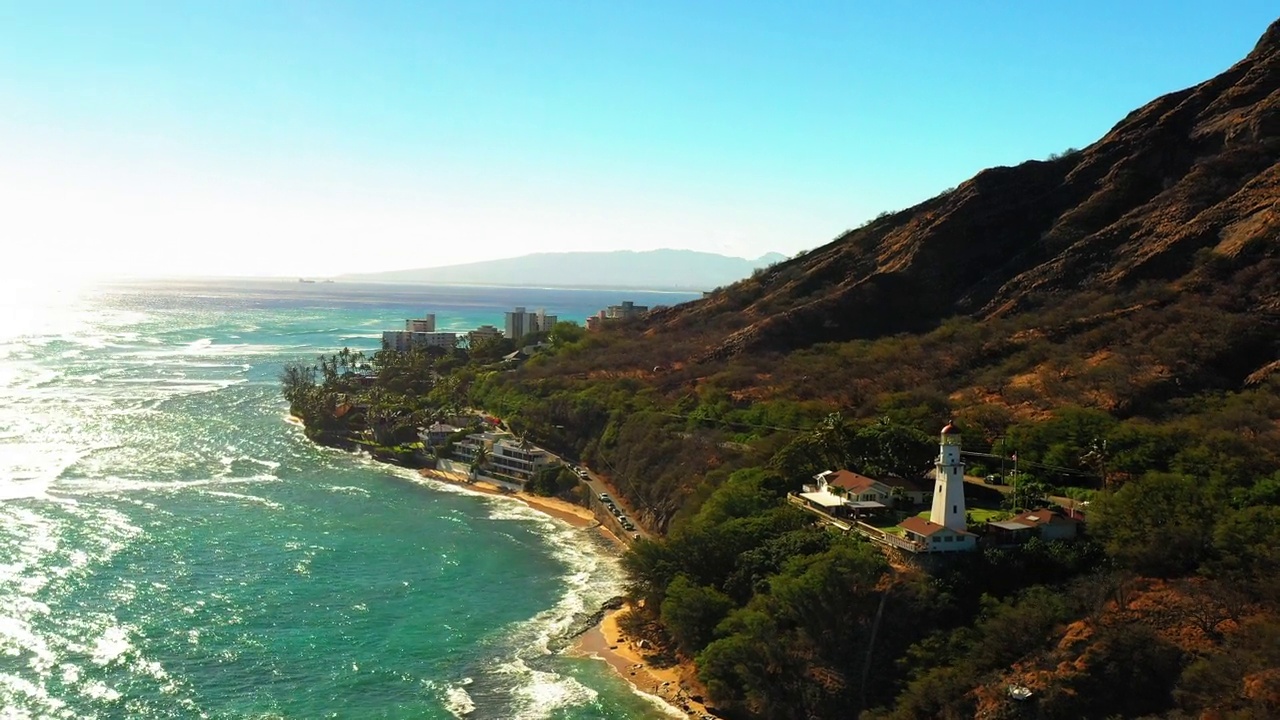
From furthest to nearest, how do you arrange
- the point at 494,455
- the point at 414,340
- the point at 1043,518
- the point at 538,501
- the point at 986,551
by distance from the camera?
the point at 414,340
the point at 494,455
the point at 538,501
the point at 1043,518
the point at 986,551

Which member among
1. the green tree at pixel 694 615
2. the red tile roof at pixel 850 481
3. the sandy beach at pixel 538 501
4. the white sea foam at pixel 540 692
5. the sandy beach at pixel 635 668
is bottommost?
the sandy beach at pixel 538 501

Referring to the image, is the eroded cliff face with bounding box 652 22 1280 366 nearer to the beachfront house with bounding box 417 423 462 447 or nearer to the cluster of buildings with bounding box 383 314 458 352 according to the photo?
the beachfront house with bounding box 417 423 462 447

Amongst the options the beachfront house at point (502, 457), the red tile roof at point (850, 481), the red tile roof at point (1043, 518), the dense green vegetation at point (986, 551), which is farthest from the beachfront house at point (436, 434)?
the red tile roof at point (1043, 518)

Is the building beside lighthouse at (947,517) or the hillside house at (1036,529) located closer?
the building beside lighthouse at (947,517)

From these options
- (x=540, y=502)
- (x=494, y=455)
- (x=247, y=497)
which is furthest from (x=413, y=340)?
(x=540, y=502)

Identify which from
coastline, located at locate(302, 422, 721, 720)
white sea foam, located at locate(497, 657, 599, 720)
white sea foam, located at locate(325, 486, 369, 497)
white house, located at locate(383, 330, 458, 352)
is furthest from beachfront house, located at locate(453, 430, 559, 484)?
white house, located at locate(383, 330, 458, 352)

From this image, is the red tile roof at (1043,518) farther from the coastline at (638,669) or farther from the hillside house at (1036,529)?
the coastline at (638,669)

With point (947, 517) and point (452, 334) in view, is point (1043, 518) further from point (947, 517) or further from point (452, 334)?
point (452, 334)
